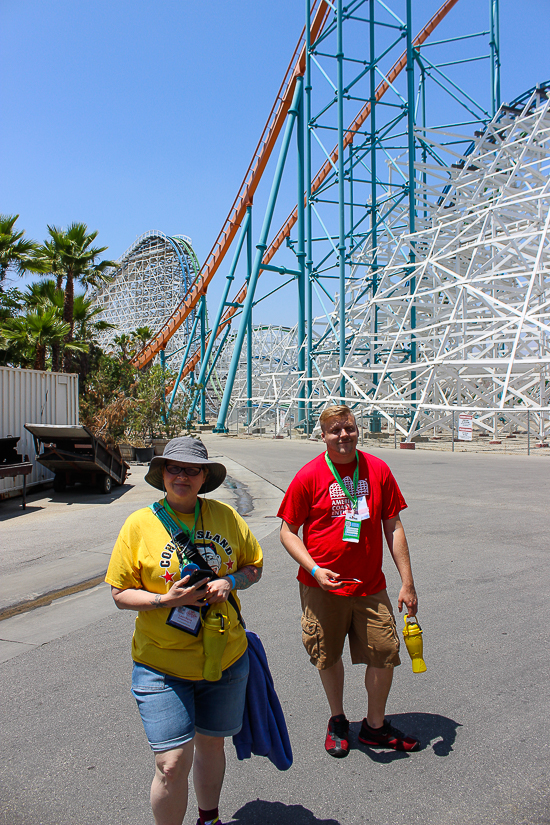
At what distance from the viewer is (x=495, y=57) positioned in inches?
1278

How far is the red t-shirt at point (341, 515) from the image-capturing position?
2.96 m

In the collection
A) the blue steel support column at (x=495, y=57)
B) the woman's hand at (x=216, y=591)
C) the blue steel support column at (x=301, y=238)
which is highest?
the blue steel support column at (x=495, y=57)

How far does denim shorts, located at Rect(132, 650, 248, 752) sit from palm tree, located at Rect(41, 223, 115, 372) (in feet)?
67.3

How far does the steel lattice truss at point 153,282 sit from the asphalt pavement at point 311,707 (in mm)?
47093

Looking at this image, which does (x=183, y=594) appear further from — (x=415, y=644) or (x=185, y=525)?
(x=415, y=644)

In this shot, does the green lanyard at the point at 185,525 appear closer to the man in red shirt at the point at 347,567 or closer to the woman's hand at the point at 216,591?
the woman's hand at the point at 216,591

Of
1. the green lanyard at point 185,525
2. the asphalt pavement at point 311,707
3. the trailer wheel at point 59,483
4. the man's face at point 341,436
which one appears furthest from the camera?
the trailer wheel at point 59,483

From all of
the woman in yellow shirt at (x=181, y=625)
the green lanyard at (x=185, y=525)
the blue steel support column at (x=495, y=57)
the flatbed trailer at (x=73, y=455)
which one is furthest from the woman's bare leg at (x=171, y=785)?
the blue steel support column at (x=495, y=57)

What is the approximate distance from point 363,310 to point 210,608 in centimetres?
3588

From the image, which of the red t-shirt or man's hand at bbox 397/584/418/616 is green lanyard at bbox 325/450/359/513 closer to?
the red t-shirt

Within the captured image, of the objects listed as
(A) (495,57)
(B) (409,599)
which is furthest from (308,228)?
(B) (409,599)

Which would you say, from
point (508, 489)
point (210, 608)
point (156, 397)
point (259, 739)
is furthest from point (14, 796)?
point (156, 397)

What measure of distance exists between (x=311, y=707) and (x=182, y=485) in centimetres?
172

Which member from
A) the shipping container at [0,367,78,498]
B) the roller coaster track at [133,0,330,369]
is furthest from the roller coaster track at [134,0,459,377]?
the shipping container at [0,367,78,498]
